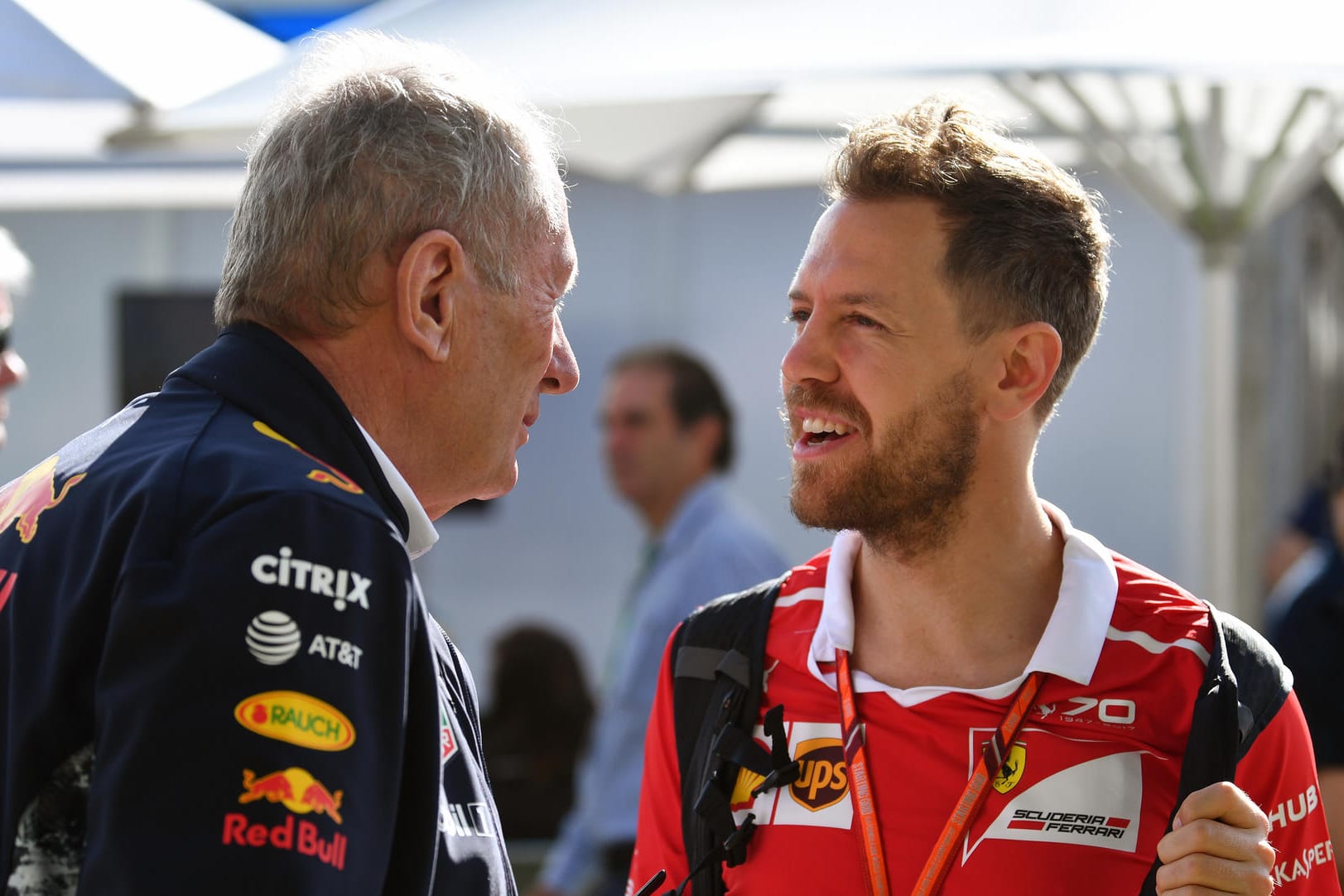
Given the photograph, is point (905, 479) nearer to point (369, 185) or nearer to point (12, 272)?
point (369, 185)

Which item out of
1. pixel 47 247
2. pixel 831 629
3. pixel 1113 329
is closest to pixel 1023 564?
pixel 831 629

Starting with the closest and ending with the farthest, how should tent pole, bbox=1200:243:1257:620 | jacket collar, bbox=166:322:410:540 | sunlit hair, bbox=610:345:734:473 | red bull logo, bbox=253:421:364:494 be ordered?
red bull logo, bbox=253:421:364:494
jacket collar, bbox=166:322:410:540
tent pole, bbox=1200:243:1257:620
sunlit hair, bbox=610:345:734:473

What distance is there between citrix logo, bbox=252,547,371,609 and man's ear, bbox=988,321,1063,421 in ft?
3.89

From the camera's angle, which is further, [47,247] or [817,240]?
[47,247]

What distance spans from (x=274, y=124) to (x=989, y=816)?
3.97ft

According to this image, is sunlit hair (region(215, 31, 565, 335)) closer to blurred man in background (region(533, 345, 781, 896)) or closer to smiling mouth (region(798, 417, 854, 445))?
smiling mouth (region(798, 417, 854, 445))

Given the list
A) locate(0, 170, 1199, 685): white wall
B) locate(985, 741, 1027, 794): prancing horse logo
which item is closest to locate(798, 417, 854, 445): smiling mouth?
locate(985, 741, 1027, 794): prancing horse logo

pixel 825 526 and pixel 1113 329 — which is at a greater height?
pixel 1113 329

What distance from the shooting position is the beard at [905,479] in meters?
2.01

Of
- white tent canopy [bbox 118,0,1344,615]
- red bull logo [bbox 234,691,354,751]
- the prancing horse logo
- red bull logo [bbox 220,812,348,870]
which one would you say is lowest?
the prancing horse logo

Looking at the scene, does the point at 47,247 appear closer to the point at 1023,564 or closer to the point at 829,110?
the point at 829,110

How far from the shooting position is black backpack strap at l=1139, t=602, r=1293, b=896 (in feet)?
5.66

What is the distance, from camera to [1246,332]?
930cm

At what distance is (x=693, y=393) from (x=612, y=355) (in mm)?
3281
